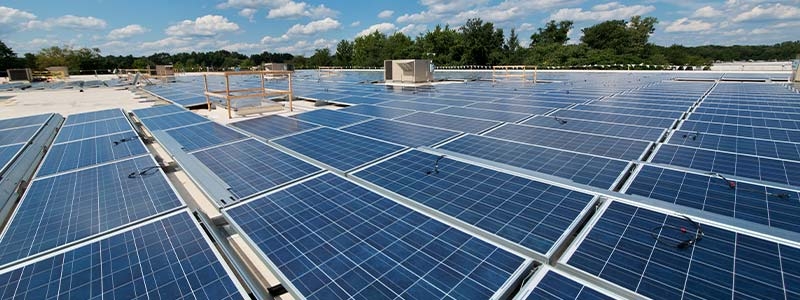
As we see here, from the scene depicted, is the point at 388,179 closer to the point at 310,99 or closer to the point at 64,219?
the point at 64,219

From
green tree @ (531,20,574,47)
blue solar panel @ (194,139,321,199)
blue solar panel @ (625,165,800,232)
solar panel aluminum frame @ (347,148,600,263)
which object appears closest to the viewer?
solar panel aluminum frame @ (347,148,600,263)

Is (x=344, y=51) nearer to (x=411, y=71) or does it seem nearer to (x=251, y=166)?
(x=411, y=71)

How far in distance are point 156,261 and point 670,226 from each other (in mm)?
7512

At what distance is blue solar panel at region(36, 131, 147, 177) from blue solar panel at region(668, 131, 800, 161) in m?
16.3

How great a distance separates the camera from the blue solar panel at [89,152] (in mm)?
9609

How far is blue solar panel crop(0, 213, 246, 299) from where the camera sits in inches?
167

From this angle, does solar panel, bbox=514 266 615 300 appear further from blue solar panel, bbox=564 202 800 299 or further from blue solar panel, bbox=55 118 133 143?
blue solar panel, bbox=55 118 133 143

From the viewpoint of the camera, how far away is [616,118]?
1409 centimetres

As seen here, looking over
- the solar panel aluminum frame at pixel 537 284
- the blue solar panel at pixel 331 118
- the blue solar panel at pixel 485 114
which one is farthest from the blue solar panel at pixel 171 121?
the solar panel aluminum frame at pixel 537 284

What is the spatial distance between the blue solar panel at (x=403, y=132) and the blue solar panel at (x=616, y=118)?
611 cm

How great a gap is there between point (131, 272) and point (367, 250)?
317cm

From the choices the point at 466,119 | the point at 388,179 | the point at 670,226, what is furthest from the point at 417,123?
the point at 670,226

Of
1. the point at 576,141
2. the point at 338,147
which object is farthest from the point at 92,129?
the point at 576,141

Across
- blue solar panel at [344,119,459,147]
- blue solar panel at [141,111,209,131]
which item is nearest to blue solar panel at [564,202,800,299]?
blue solar panel at [344,119,459,147]
